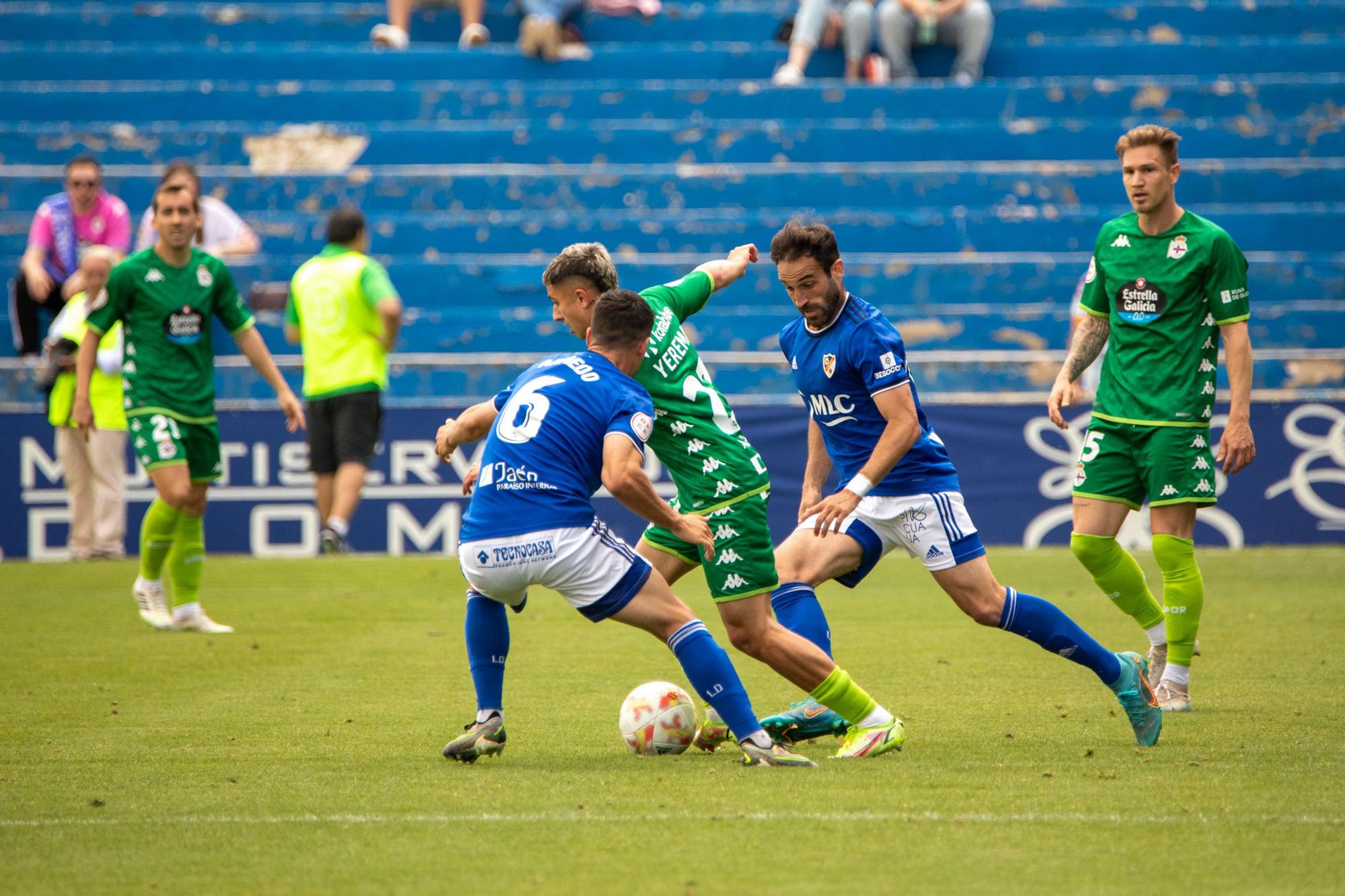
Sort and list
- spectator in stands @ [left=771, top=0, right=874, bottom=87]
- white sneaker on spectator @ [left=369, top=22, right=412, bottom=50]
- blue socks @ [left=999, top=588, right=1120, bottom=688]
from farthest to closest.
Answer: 1. white sneaker on spectator @ [left=369, top=22, right=412, bottom=50]
2. spectator in stands @ [left=771, top=0, right=874, bottom=87]
3. blue socks @ [left=999, top=588, right=1120, bottom=688]

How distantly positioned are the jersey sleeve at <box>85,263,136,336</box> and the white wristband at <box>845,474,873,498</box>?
5067mm

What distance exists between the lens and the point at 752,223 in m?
16.2

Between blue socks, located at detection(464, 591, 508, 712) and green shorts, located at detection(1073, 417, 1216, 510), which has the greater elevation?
green shorts, located at detection(1073, 417, 1216, 510)

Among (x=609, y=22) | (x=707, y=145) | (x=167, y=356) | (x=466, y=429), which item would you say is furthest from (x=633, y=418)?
(x=609, y=22)

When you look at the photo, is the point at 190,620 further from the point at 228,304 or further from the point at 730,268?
the point at 730,268

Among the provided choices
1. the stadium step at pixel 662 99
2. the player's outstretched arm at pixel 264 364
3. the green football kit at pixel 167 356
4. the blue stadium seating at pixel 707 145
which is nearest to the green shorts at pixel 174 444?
the green football kit at pixel 167 356

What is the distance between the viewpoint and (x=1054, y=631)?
17.8ft

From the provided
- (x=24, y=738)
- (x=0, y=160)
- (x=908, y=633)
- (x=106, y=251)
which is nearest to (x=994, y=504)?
(x=908, y=633)

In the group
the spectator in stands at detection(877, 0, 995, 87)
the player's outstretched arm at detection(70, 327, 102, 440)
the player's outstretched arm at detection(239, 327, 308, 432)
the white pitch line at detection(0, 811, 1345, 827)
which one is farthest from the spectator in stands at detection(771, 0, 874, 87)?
the white pitch line at detection(0, 811, 1345, 827)

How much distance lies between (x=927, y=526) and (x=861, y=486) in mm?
506

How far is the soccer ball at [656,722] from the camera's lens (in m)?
5.38

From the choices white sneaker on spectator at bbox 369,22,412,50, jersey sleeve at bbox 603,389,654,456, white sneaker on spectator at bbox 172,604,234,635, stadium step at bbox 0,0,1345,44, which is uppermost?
stadium step at bbox 0,0,1345,44

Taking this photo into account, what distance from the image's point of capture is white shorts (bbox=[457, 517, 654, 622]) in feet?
16.0

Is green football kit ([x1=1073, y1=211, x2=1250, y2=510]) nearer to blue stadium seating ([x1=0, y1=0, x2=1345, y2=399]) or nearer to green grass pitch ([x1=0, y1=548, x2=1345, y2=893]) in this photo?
green grass pitch ([x1=0, y1=548, x2=1345, y2=893])
